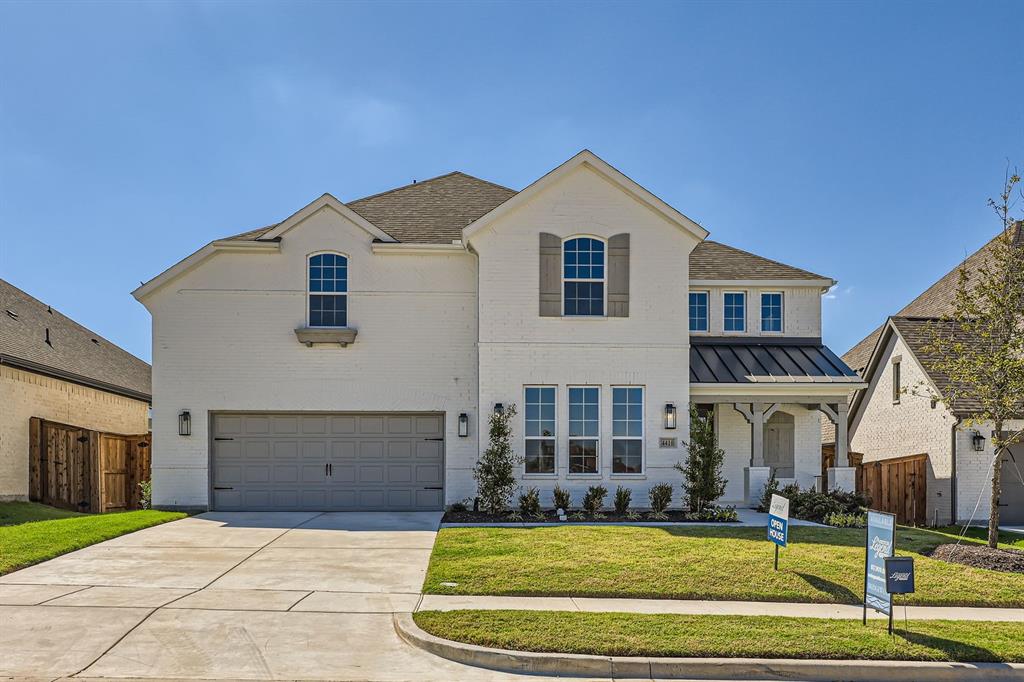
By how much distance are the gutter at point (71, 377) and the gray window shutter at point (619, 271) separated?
12.3m

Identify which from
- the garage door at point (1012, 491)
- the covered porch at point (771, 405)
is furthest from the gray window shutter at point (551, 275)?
the garage door at point (1012, 491)

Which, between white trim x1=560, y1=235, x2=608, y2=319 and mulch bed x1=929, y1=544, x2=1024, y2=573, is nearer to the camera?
mulch bed x1=929, y1=544, x2=1024, y2=573

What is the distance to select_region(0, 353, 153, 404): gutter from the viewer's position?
17.8m

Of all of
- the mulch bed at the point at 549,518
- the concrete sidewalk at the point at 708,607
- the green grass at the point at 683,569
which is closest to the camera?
the concrete sidewalk at the point at 708,607

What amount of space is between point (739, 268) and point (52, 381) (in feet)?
58.0

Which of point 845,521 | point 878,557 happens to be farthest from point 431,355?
point 878,557

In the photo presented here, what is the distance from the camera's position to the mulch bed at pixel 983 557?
11375 mm

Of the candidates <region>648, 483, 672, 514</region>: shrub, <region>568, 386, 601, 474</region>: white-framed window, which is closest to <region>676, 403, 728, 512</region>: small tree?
<region>648, 483, 672, 514</region>: shrub

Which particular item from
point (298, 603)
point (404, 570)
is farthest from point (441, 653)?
point (404, 570)

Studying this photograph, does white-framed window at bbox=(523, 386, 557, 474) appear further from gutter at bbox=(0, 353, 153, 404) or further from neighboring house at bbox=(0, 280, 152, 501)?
neighboring house at bbox=(0, 280, 152, 501)

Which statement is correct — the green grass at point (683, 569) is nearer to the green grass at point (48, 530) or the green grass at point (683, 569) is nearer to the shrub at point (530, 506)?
the shrub at point (530, 506)

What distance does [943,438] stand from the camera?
18391 mm

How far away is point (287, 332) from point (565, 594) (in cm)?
1004

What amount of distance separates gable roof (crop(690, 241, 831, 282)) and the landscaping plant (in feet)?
20.8
